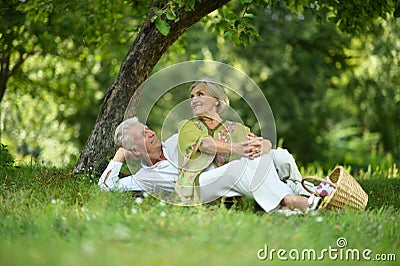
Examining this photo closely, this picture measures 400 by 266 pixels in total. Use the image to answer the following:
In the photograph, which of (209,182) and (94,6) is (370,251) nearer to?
(209,182)

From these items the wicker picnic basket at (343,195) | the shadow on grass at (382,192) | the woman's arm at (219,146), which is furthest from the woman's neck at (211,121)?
the shadow on grass at (382,192)

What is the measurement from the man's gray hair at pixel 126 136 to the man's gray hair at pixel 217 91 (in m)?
0.58

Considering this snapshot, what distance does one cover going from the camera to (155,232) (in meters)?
3.18

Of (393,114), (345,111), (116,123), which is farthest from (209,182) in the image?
(345,111)

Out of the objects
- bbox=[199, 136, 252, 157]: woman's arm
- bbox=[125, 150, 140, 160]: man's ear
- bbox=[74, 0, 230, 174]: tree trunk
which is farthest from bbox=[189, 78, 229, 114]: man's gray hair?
bbox=[74, 0, 230, 174]: tree trunk

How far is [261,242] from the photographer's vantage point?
10.0 ft

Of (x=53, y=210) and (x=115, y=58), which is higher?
(x=115, y=58)

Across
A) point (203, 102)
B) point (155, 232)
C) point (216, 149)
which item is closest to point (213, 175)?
point (216, 149)

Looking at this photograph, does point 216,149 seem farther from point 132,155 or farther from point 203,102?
point 132,155

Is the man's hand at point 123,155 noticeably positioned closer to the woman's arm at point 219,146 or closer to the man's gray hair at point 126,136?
the man's gray hair at point 126,136

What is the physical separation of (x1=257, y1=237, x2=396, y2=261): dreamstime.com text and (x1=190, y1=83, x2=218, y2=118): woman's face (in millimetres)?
1685

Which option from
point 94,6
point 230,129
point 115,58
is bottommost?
point 230,129

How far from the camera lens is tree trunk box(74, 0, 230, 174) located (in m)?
5.54

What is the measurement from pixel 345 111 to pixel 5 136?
9408mm
